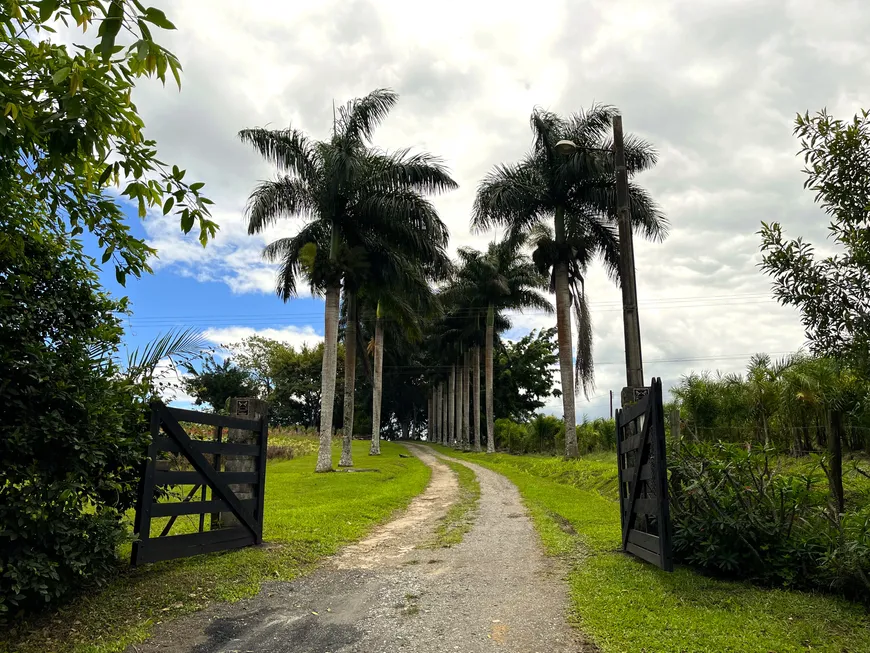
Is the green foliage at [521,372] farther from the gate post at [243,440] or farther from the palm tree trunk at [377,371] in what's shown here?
the gate post at [243,440]

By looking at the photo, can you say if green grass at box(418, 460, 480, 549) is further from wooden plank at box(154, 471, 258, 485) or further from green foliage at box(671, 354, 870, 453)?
green foliage at box(671, 354, 870, 453)

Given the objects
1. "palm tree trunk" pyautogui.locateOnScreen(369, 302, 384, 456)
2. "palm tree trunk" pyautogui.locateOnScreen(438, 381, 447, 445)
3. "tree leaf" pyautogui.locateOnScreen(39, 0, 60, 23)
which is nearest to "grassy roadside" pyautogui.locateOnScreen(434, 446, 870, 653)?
"tree leaf" pyautogui.locateOnScreen(39, 0, 60, 23)

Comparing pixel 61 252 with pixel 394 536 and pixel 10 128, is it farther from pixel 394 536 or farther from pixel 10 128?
pixel 394 536

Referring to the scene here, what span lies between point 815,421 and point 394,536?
11893mm

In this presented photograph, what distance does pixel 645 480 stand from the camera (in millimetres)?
6438

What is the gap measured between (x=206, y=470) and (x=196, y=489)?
0.70 feet

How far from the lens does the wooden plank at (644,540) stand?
5983 millimetres

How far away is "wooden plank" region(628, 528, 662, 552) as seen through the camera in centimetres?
598

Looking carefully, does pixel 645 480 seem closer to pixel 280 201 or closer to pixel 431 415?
pixel 280 201

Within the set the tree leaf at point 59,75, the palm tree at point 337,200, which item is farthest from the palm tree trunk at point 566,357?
the tree leaf at point 59,75

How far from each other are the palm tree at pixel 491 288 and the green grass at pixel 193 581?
24.8 m

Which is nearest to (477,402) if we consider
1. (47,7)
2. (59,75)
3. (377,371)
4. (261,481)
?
(377,371)

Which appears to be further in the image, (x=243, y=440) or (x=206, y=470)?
(x=243, y=440)

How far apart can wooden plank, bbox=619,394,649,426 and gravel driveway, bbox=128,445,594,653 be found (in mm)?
1879
